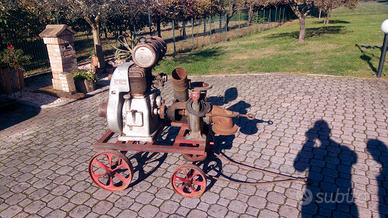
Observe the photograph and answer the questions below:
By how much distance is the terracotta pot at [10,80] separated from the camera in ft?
35.1

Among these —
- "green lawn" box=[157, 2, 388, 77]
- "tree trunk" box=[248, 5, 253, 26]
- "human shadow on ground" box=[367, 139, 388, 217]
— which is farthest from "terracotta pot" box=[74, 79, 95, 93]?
"tree trunk" box=[248, 5, 253, 26]

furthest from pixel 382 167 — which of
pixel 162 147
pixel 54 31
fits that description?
pixel 54 31

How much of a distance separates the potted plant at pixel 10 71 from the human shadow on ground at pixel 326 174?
32.0 feet

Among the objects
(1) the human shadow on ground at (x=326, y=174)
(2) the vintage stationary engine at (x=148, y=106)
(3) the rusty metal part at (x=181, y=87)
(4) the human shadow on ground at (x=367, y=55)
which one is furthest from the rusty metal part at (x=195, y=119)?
(4) the human shadow on ground at (x=367, y=55)

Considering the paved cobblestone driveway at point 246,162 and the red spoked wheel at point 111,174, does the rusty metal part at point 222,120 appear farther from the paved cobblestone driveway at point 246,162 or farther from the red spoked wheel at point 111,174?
the red spoked wheel at point 111,174

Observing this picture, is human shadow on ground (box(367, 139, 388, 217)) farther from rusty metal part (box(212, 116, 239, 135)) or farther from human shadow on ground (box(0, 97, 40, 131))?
human shadow on ground (box(0, 97, 40, 131))

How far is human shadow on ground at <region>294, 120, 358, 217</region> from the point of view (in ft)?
16.5

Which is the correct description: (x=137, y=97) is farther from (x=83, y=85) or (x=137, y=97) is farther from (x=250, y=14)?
(x=250, y=14)

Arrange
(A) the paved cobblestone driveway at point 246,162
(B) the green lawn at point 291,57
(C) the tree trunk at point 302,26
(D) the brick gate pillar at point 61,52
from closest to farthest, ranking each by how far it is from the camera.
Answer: (A) the paved cobblestone driveway at point 246,162, (D) the brick gate pillar at point 61,52, (B) the green lawn at point 291,57, (C) the tree trunk at point 302,26

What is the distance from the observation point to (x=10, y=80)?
430 inches

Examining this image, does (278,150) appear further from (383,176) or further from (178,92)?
(178,92)

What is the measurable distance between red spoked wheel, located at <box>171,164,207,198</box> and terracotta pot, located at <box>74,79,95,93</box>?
6.92 metres

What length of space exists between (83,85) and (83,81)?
5.6 inches

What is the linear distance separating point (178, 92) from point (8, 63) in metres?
8.05
